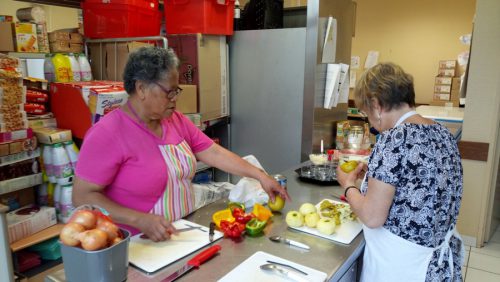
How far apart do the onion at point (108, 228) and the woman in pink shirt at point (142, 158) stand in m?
0.27

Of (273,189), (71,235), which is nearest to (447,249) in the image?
(273,189)

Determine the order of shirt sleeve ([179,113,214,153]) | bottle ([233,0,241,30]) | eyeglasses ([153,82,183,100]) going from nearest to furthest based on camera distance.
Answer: eyeglasses ([153,82,183,100]), shirt sleeve ([179,113,214,153]), bottle ([233,0,241,30])

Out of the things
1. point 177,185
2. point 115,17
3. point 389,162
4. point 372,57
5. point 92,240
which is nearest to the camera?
point 92,240

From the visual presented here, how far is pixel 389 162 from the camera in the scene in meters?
1.24

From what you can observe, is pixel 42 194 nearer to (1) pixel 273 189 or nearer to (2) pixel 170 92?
(2) pixel 170 92

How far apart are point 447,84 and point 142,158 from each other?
20.3 feet

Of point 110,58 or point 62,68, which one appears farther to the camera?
point 110,58

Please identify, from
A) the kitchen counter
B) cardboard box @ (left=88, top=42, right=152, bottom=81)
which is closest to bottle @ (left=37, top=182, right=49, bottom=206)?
cardboard box @ (left=88, top=42, right=152, bottom=81)

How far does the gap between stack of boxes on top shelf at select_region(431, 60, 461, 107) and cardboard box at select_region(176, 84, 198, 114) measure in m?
5.02

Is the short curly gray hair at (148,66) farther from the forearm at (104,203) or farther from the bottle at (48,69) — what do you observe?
the bottle at (48,69)

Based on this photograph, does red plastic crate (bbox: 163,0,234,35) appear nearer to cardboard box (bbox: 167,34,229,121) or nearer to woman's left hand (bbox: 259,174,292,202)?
cardboard box (bbox: 167,34,229,121)

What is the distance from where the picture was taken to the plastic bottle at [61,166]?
221 centimetres

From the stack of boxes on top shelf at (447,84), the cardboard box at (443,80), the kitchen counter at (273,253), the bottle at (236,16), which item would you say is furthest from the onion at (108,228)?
the cardboard box at (443,80)

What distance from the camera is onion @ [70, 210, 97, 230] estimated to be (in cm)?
98
